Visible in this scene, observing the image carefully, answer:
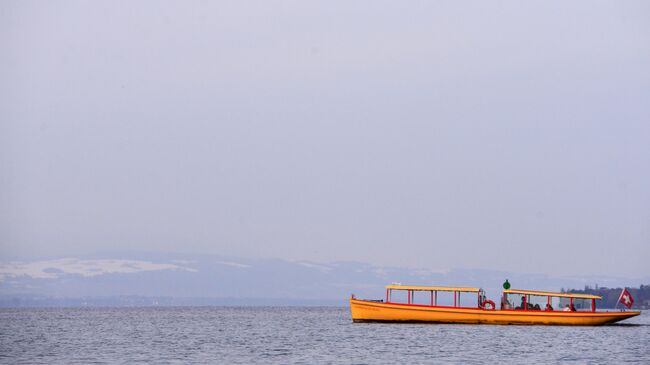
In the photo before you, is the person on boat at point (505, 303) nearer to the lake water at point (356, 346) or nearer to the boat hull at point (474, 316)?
the boat hull at point (474, 316)

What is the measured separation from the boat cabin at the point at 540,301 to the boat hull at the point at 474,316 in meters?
1.03

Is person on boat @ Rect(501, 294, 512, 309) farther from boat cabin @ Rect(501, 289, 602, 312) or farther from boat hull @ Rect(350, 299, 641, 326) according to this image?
boat hull @ Rect(350, 299, 641, 326)

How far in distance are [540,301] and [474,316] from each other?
7.99 metres

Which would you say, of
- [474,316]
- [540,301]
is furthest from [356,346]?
[540,301]

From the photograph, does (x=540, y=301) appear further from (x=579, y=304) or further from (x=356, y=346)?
(x=356, y=346)

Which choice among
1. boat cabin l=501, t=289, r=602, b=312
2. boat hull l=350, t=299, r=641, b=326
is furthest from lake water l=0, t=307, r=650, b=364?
boat cabin l=501, t=289, r=602, b=312

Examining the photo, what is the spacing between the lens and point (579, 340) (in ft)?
264

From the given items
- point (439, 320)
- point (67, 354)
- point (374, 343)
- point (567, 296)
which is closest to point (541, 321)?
point (567, 296)

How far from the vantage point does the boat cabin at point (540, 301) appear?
300 feet

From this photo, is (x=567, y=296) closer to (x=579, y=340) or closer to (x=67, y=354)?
(x=579, y=340)

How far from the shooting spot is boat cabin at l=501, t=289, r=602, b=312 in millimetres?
91500

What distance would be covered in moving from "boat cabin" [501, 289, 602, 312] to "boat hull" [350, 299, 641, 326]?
3.39 feet

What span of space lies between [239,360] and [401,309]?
111 ft

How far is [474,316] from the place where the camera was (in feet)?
301
